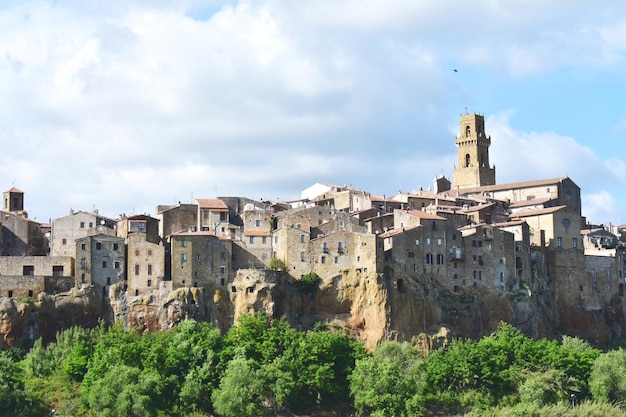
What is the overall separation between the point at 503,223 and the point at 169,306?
3319cm

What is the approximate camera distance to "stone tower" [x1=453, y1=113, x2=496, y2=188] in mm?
154000

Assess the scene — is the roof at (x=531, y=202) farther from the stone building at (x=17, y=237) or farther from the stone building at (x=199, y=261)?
the stone building at (x=17, y=237)

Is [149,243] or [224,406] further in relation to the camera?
[149,243]

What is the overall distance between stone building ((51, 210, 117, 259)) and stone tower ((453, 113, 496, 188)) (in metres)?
54.5

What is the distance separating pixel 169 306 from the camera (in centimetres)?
10325

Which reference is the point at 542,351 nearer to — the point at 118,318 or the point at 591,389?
the point at 591,389

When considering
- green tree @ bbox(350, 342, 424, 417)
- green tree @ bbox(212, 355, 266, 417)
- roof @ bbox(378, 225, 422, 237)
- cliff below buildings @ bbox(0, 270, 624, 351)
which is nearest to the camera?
green tree @ bbox(212, 355, 266, 417)

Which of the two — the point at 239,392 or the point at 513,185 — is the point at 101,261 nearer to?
the point at 239,392

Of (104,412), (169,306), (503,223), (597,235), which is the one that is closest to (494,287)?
(503,223)

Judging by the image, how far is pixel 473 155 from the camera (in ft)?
509

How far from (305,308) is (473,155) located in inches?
2132

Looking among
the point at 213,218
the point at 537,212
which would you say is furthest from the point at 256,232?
the point at 537,212

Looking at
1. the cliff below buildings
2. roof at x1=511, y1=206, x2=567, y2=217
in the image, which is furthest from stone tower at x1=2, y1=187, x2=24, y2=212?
roof at x1=511, y1=206, x2=567, y2=217

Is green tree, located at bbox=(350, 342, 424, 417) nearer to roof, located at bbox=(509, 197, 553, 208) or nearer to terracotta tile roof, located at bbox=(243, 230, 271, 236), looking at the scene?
terracotta tile roof, located at bbox=(243, 230, 271, 236)
